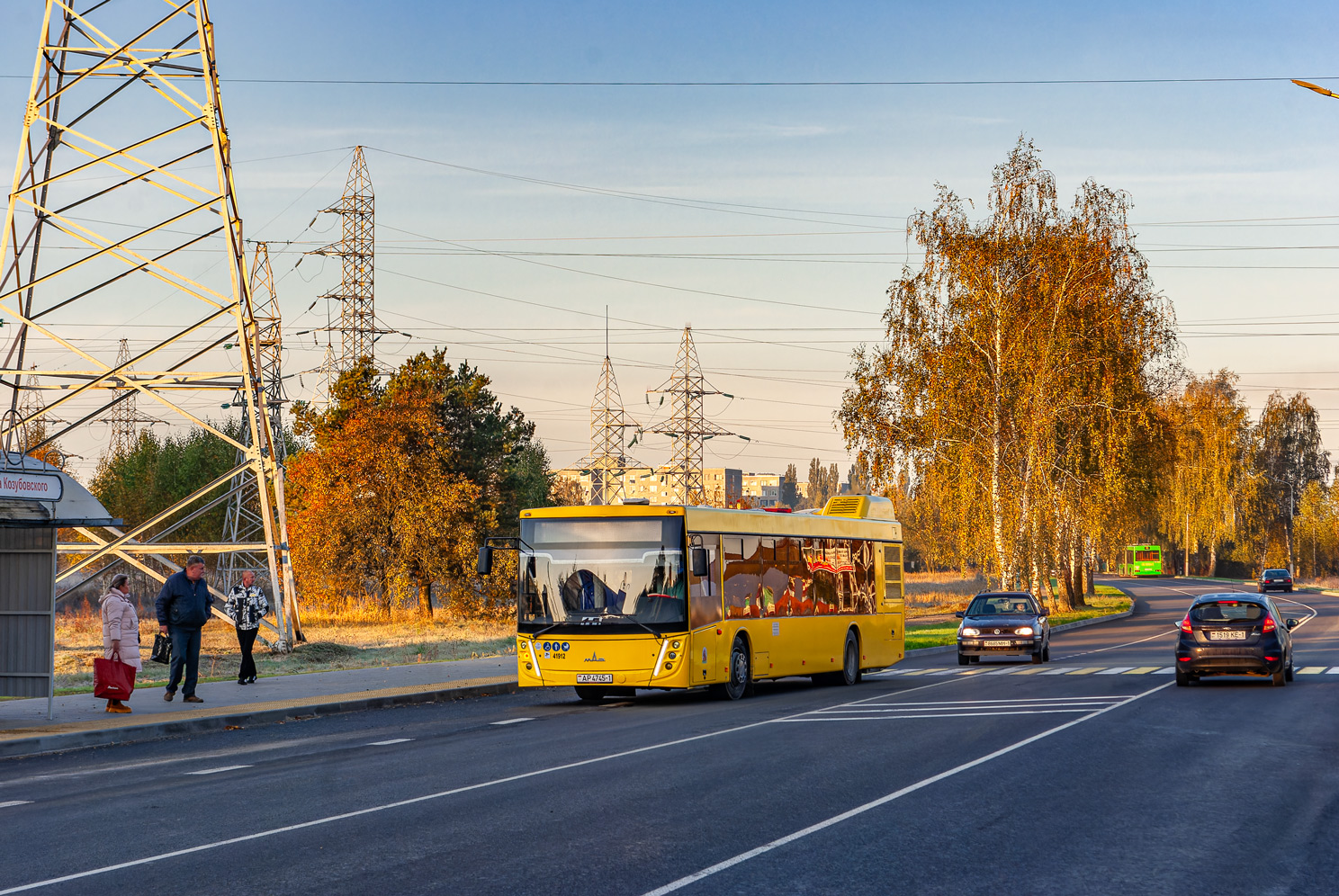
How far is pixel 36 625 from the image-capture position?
55.0 ft

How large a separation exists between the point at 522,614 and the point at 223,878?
12.6 m

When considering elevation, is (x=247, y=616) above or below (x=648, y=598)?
below

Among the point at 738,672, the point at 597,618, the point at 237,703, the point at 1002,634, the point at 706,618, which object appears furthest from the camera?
the point at 1002,634

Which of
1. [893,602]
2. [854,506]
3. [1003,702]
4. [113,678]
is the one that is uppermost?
[854,506]

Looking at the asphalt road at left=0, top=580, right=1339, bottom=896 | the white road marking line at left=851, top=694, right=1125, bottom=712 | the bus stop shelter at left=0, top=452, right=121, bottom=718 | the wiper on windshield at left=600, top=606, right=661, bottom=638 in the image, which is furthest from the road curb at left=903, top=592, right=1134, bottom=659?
the bus stop shelter at left=0, top=452, right=121, bottom=718

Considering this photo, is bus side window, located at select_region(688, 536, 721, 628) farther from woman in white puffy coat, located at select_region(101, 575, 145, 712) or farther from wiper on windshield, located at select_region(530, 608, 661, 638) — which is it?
woman in white puffy coat, located at select_region(101, 575, 145, 712)

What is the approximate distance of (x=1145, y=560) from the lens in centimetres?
12069

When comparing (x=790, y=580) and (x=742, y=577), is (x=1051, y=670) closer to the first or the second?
(x=790, y=580)

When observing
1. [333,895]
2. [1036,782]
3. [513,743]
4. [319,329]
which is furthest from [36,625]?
[319,329]

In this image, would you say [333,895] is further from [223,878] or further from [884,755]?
[884,755]

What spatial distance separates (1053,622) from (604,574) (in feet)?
110

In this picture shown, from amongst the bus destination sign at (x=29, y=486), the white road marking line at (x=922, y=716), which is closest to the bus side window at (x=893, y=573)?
the white road marking line at (x=922, y=716)

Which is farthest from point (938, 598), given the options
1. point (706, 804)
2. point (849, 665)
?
point (706, 804)

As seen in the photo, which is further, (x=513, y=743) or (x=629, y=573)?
(x=629, y=573)
